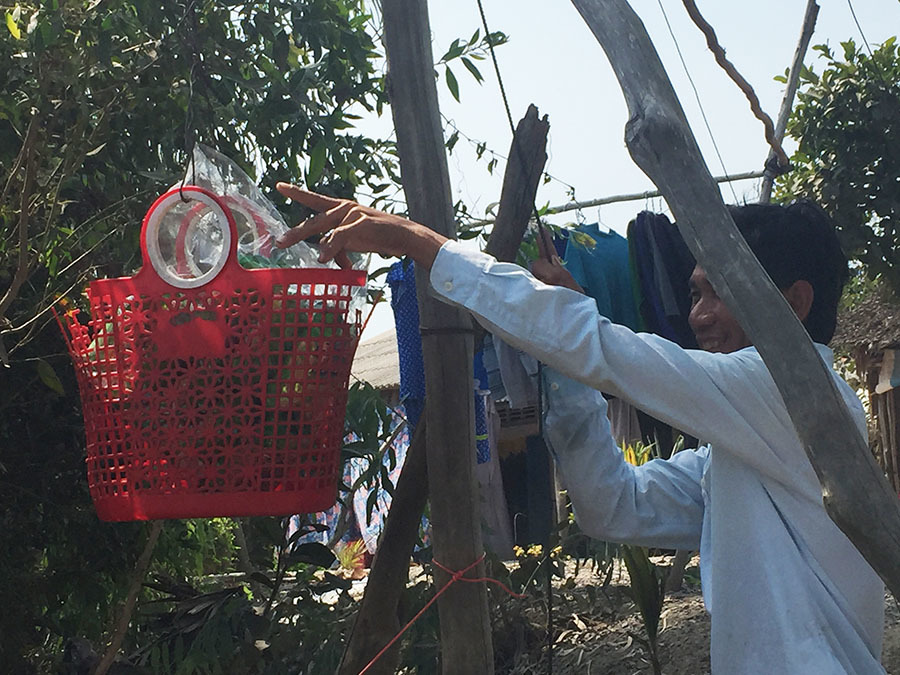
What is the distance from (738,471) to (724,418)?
14 cm

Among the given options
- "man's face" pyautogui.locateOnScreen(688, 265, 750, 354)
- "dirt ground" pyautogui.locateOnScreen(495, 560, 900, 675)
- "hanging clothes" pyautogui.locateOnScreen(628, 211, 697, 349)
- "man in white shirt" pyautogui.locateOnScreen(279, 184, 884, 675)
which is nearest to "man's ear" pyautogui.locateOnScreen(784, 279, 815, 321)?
"man in white shirt" pyautogui.locateOnScreen(279, 184, 884, 675)

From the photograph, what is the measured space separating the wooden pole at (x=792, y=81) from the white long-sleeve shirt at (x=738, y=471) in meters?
2.23

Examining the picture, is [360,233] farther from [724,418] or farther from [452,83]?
[452,83]

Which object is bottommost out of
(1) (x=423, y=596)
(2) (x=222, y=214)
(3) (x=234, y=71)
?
(1) (x=423, y=596)

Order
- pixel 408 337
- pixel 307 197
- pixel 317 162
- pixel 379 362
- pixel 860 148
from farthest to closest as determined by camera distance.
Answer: pixel 379 362 → pixel 860 148 → pixel 408 337 → pixel 317 162 → pixel 307 197

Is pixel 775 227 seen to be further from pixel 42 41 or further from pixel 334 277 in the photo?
pixel 42 41

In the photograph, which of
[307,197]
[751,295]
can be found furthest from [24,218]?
[751,295]

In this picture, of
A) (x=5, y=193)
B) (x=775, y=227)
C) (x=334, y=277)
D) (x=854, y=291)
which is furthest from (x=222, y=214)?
(x=854, y=291)

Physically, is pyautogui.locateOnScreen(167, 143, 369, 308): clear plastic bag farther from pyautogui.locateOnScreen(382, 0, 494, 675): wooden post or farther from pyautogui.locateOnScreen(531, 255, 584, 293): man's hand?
pyautogui.locateOnScreen(531, 255, 584, 293): man's hand

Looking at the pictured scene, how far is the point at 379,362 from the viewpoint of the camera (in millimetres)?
10914

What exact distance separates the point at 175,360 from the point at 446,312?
479mm

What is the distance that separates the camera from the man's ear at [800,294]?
1840 millimetres

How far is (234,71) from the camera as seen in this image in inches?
96.0

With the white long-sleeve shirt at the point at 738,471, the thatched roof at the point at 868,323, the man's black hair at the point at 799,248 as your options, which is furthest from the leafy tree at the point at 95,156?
the thatched roof at the point at 868,323
